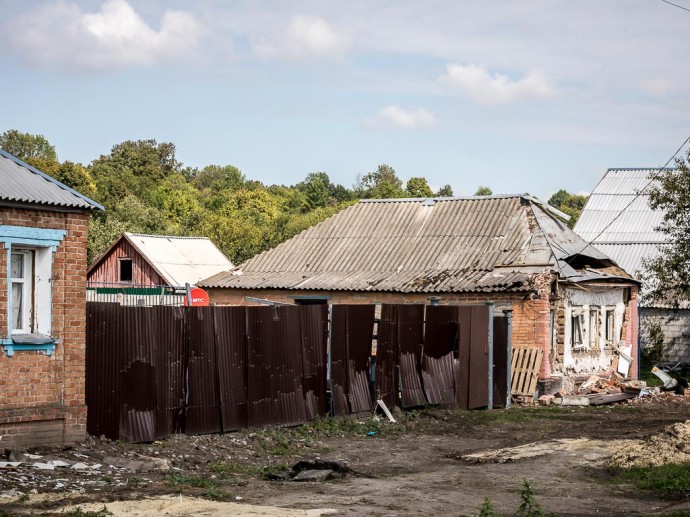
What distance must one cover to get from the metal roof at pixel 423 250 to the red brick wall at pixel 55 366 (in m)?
13.2

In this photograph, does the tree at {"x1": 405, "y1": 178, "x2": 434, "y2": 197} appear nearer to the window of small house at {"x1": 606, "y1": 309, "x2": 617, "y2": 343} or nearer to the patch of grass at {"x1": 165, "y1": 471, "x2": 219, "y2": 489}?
the window of small house at {"x1": 606, "y1": 309, "x2": 617, "y2": 343}

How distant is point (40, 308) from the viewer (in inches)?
499

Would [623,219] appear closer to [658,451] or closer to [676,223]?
[676,223]

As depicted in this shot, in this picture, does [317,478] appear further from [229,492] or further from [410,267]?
[410,267]

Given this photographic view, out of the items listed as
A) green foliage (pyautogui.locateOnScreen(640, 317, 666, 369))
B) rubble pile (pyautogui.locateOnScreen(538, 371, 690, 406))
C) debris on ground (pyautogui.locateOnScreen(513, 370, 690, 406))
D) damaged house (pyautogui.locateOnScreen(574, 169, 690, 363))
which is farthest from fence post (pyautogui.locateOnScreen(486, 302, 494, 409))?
green foliage (pyautogui.locateOnScreen(640, 317, 666, 369))

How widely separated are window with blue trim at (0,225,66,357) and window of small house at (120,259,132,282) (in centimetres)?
3269

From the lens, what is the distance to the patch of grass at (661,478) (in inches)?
438

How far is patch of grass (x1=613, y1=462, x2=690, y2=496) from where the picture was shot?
11.1 meters

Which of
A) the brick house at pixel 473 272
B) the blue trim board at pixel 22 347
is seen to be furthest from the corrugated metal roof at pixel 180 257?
the blue trim board at pixel 22 347

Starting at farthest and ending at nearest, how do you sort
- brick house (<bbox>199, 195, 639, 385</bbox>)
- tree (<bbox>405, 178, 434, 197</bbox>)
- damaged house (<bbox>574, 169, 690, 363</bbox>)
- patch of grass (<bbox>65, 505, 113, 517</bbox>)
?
tree (<bbox>405, 178, 434, 197</bbox>), damaged house (<bbox>574, 169, 690, 363</bbox>), brick house (<bbox>199, 195, 639, 385</bbox>), patch of grass (<bbox>65, 505, 113, 517</bbox>)

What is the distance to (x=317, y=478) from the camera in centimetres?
1148

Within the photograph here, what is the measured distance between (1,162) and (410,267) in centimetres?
1580

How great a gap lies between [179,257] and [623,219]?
18971 mm

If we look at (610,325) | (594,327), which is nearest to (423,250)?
(594,327)
